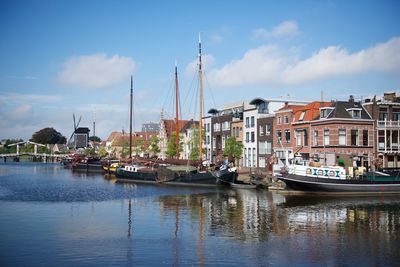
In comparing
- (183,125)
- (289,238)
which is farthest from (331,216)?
(183,125)

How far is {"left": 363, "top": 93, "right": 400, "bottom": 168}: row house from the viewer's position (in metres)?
61.3

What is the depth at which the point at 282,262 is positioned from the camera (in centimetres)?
2008

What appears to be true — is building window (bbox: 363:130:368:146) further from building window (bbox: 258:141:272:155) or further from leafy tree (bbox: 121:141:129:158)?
leafy tree (bbox: 121:141:129:158)

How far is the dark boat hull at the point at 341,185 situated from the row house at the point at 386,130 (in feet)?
43.3

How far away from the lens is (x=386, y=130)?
6156 centimetres

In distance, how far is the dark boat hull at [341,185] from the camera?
155 ft

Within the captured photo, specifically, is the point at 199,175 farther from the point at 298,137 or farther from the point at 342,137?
the point at 342,137

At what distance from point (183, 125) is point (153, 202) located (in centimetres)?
7625

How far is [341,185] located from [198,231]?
25366 millimetres

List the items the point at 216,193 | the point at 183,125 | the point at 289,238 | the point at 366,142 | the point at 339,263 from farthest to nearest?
the point at 183,125 → the point at 366,142 → the point at 216,193 → the point at 289,238 → the point at 339,263

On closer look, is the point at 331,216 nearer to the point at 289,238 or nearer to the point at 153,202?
the point at 289,238

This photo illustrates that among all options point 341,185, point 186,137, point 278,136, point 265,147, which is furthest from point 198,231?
point 186,137

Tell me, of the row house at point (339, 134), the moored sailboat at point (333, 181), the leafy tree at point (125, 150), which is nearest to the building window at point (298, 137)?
the row house at point (339, 134)

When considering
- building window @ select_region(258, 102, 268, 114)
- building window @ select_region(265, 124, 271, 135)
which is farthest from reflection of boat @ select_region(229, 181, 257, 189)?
building window @ select_region(258, 102, 268, 114)
